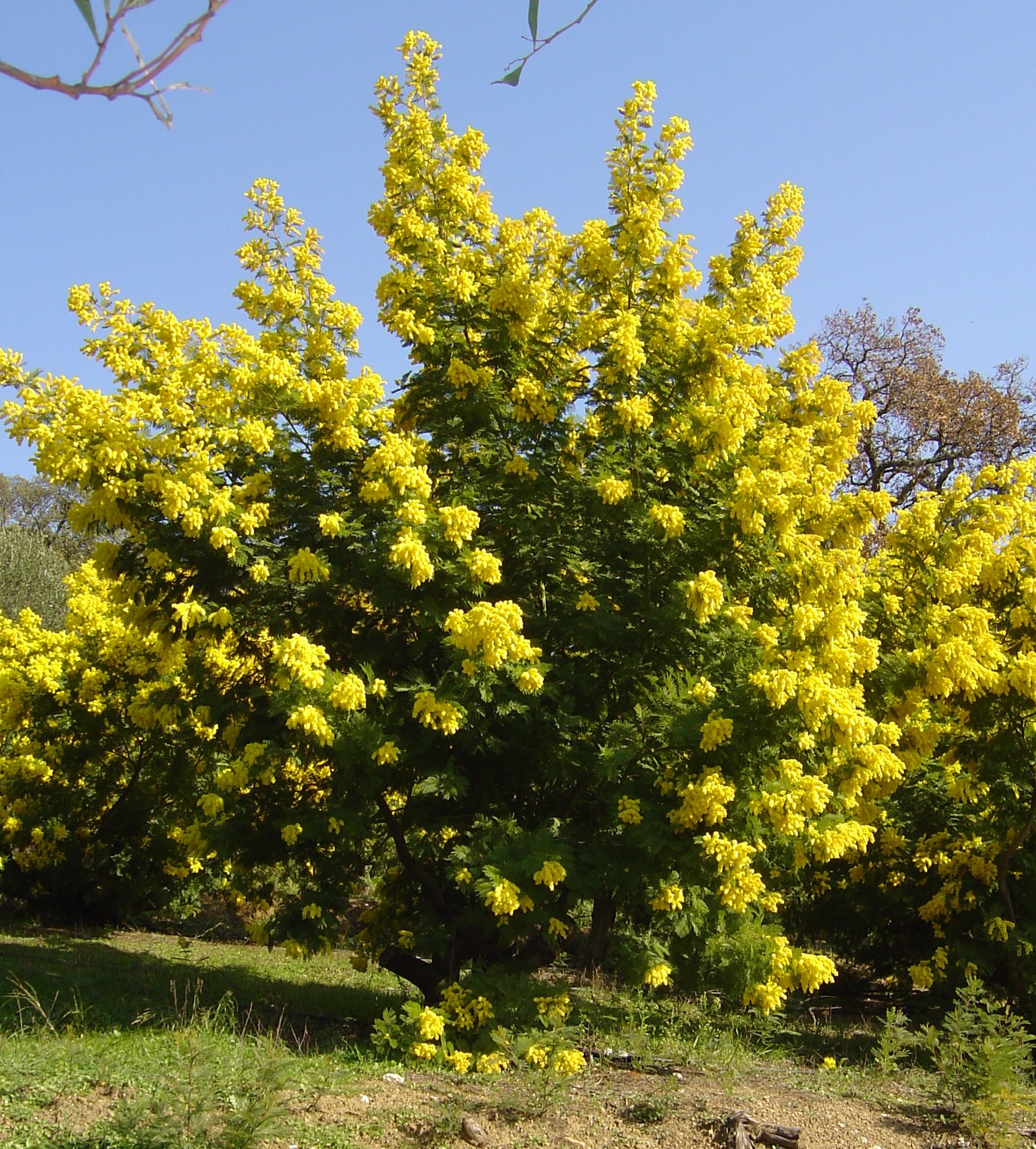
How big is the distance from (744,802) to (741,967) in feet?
4.70

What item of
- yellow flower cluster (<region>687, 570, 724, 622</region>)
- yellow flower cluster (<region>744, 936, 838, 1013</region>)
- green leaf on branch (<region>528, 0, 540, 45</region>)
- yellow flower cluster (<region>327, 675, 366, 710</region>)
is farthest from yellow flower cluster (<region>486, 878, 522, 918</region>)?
green leaf on branch (<region>528, 0, 540, 45</region>)

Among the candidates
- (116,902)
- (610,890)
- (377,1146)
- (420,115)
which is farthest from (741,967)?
(116,902)

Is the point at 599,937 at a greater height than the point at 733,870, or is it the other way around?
the point at 733,870

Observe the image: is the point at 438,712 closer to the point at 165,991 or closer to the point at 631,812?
the point at 631,812

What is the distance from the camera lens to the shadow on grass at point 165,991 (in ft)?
24.2

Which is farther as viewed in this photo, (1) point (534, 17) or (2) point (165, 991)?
(2) point (165, 991)

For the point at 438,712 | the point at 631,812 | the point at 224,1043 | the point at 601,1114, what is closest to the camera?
the point at 601,1114

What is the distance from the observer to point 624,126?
824 cm

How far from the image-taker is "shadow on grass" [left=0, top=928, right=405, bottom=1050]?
7367 mm

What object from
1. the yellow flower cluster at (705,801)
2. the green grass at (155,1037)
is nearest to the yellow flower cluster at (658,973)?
the yellow flower cluster at (705,801)

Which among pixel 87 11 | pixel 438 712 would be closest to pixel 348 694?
pixel 438 712

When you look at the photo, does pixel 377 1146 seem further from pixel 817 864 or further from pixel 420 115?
pixel 420 115

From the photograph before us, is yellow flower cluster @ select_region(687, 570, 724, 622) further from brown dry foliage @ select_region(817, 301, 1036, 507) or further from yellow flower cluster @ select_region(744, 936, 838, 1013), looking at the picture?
brown dry foliage @ select_region(817, 301, 1036, 507)

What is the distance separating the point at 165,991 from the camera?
8914mm
